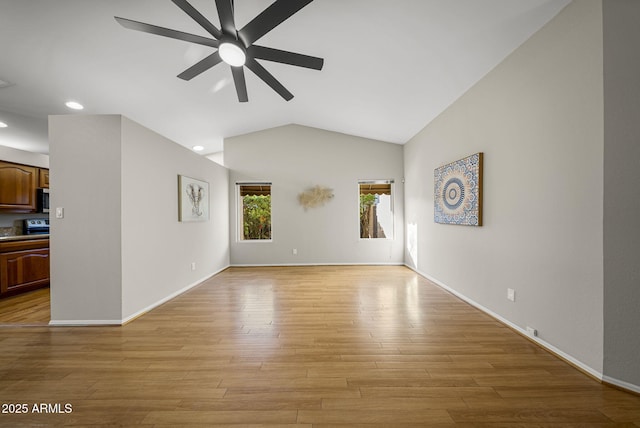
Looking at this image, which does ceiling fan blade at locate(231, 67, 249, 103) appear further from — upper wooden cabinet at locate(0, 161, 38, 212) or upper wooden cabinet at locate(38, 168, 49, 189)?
upper wooden cabinet at locate(38, 168, 49, 189)

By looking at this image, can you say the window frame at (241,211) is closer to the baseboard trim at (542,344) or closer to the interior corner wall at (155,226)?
the interior corner wall at (155,226)

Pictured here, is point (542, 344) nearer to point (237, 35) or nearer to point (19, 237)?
point (237, 35)

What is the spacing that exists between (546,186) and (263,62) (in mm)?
3414

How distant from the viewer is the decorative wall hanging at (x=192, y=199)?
12.1 ft

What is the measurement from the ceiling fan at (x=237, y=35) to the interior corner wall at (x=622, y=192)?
2.07 m

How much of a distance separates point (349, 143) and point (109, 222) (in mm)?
4587

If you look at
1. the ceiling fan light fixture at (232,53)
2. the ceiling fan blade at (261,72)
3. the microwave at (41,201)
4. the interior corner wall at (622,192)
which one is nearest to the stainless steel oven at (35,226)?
the microwave at (41,201)

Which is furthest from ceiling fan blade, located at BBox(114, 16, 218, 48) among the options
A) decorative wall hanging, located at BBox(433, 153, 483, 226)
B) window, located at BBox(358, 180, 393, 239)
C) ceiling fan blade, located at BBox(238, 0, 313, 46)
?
window, located at BBox(358, 180, 393, 239)

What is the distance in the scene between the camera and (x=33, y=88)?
3045 mm

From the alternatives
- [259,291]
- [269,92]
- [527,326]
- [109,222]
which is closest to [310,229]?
[259,291]

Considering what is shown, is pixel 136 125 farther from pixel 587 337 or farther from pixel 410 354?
pixel 587 337

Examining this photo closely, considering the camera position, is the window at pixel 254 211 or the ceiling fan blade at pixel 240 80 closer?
the ceiling fan blade at pixel 240 80

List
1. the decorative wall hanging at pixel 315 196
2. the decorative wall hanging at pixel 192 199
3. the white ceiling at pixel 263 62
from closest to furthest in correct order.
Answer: the white ceiling at pixel 263 62
the decorative wall hanging at pixel 192 199
the decorative wall hanging at pixel 315 196

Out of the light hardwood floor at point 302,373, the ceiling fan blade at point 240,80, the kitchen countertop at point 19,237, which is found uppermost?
the ceiling fan blade at point 240,80
